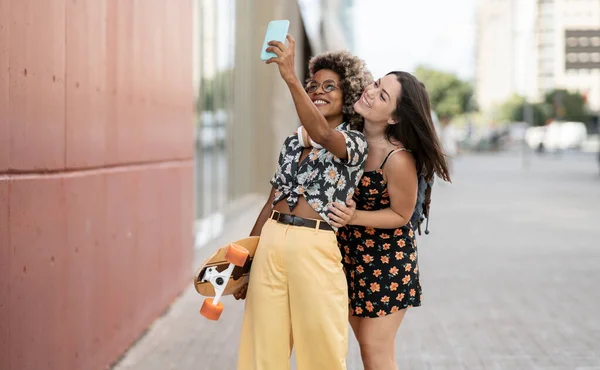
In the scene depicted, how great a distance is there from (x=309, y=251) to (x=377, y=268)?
408 mm

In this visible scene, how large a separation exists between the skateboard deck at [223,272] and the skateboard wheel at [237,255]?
0.10 metres

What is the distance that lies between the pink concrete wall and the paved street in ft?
1.39

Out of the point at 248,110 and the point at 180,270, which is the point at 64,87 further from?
the point at 248,110

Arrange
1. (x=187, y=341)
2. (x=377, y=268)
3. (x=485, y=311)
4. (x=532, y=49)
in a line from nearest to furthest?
Answer: (x=377, y=268) < (x=187, y=341) < (x=485, y=311) < (x=532, y=49)

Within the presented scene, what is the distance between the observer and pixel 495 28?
17288 centimetres

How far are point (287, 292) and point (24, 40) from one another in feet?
5.07

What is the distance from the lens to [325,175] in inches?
134

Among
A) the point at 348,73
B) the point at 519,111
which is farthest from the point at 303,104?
the point at 519,111

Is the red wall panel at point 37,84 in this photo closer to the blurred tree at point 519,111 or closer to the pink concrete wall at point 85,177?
the pink concrete wall at point 85,177

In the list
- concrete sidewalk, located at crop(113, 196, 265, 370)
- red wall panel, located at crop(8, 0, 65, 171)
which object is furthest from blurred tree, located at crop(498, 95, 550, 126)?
red wall panel, located at crop(8, 0, 65, 171)

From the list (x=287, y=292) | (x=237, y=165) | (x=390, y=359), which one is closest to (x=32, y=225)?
(x=287, y=292)

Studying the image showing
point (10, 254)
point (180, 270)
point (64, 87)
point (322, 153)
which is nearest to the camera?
point (322, 153)

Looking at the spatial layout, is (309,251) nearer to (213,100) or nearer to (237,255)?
(237,255)

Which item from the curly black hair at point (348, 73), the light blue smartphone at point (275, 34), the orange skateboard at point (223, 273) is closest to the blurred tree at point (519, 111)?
the curly black hair at point (348, 73)
